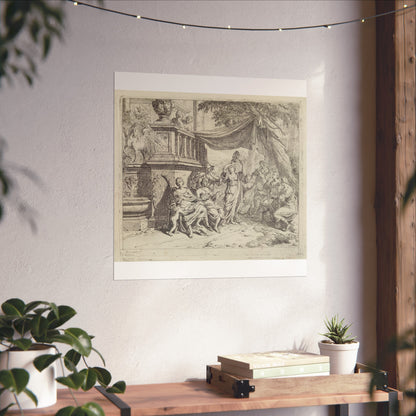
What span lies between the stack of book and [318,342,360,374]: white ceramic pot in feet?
0.29

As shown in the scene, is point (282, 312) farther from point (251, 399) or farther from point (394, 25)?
point (394, 25)

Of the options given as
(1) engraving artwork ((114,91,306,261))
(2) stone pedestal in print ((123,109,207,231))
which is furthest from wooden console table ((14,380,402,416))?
(2) stone pedestal in print ((123,109,207,231))

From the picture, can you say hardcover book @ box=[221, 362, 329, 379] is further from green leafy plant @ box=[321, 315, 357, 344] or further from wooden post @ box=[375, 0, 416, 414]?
wooden post @ box=[375, 0, 416, 414]

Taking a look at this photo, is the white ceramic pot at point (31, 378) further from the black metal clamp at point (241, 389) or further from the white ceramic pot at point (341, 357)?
the white ceramic pot at point (341, 357)

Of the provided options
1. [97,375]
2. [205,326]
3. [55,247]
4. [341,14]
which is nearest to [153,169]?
[55,247]

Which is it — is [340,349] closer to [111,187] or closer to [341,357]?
[341,357]

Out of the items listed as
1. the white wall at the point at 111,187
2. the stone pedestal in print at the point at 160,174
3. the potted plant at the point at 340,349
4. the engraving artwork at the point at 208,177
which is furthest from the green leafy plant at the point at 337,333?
the stone pedestal in print at the point at 160,174

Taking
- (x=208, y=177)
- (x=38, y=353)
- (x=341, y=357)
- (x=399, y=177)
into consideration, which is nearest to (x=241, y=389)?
(x=341, y=357)

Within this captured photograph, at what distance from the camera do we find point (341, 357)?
2539mm

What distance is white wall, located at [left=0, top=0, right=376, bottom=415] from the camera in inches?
97.3

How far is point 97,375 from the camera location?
223cm

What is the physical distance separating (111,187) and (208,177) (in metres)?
0.40

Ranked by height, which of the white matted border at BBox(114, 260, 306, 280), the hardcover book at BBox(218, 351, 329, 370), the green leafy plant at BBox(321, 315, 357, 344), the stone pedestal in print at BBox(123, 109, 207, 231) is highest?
the stone pedestal in print at BBox(123, 109, 207, 231)

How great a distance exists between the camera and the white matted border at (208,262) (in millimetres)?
2555
